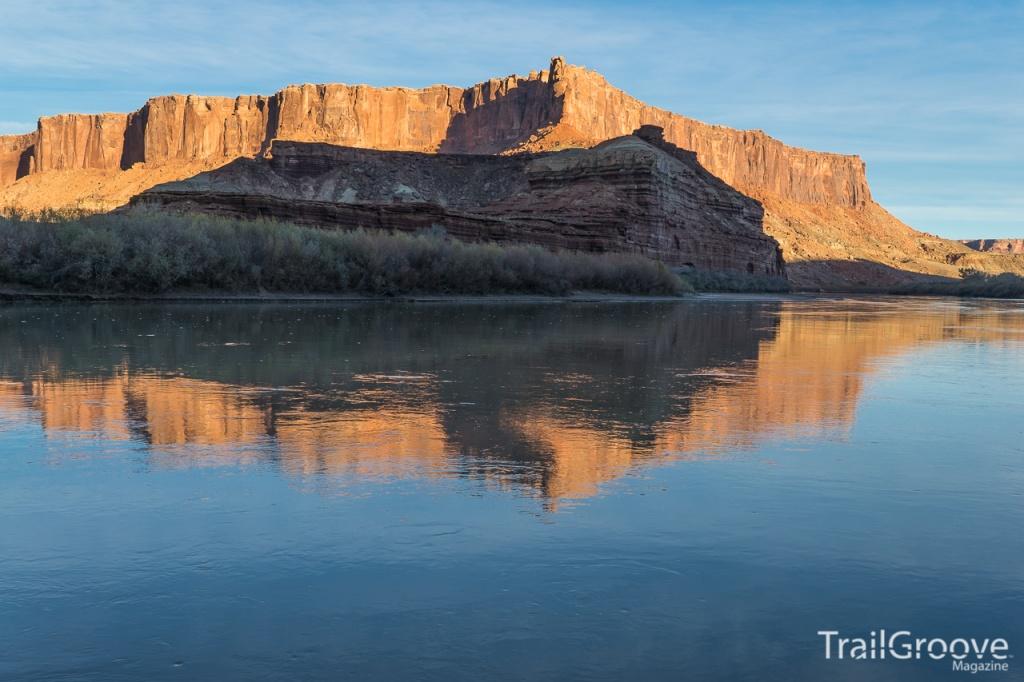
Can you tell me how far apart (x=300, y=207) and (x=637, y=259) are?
21917 millimetres

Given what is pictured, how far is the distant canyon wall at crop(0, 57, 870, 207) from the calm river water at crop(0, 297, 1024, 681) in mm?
141270

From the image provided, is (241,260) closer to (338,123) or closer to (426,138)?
(338,123)

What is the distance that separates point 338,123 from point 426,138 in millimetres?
16187

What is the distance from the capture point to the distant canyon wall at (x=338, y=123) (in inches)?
6004

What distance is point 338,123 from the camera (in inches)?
6216

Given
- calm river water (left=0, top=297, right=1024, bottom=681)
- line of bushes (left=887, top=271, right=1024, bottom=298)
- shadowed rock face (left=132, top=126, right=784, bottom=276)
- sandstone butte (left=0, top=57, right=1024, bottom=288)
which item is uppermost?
sandstone butte (left=0, top=57, right=1024, bottom=288)

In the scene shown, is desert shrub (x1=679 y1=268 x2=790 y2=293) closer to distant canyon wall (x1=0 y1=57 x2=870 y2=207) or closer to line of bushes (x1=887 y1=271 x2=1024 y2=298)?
line of bushes (x1=887 y1=271 x2=1024 y2=298)

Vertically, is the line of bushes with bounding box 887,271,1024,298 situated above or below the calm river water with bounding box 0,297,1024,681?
above

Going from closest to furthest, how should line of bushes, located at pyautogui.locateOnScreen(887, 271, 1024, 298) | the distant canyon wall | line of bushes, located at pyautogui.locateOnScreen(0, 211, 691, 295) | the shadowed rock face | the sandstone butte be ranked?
line of bushes, located at pyautogui.locateOnScreen(0, 211, 691, 295) → the shadowed rock face → line of bushes, located at pyautogui.locateOnScreen(887, 271, 1024, 298) → the sandstone butte → the distant canyon wall

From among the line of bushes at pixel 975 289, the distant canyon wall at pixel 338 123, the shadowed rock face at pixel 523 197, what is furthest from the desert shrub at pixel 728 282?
the distant canyon wall at pixel 338 123

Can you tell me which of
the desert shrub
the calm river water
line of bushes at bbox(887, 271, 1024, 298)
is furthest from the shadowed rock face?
the calm river water

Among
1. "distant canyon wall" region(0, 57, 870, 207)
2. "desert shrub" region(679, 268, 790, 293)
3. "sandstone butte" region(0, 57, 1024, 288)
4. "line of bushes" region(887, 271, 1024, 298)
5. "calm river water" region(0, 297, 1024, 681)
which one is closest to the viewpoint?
"calm river water" region(0, 297, 1024, 681)

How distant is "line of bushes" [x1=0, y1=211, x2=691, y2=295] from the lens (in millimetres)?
29688

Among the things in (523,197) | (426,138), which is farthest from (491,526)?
(426,138)
